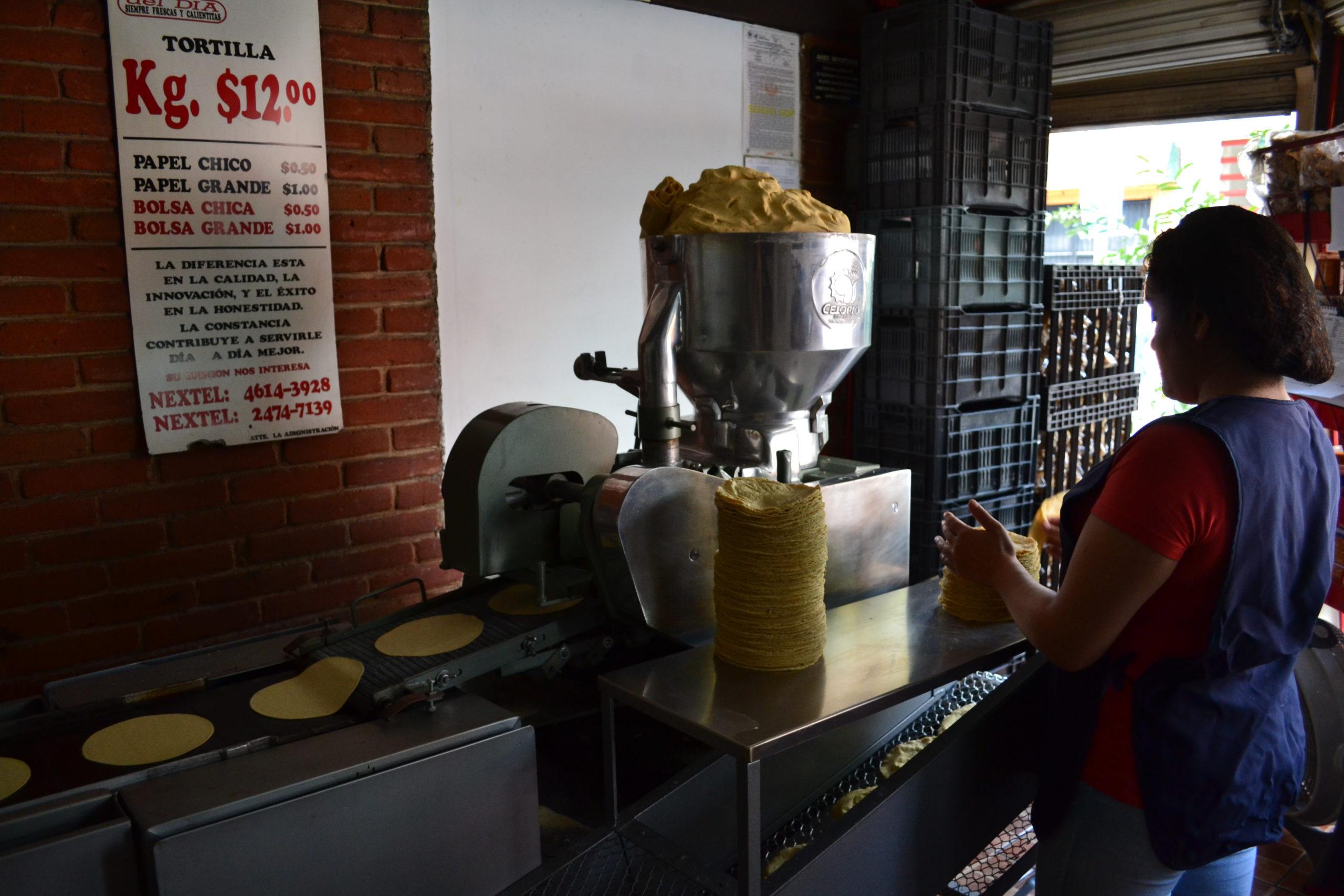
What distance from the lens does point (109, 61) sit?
2100 millimetres

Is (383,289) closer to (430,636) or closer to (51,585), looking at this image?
(51,585)

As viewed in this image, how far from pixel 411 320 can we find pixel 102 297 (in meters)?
0.72

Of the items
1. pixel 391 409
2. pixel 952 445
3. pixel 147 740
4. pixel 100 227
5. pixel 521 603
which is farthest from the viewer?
pixel 952 445

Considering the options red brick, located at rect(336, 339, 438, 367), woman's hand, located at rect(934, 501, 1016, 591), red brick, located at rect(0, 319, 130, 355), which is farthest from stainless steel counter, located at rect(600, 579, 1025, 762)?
red brick, located at rect(0, 319, 130, 355)

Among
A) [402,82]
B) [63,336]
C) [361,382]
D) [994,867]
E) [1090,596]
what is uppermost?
[402,82]

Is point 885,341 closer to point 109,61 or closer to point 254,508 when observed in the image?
point 254,508

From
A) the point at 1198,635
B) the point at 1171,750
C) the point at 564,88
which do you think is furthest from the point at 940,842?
the point at 564,88

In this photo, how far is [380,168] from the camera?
2.49 metres

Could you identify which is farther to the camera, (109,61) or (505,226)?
(505,226)

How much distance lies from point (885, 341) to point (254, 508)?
196 cm

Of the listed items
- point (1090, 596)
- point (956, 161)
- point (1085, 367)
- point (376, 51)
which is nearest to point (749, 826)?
point (1090, 596)

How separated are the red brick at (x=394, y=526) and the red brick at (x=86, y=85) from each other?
1.14 m

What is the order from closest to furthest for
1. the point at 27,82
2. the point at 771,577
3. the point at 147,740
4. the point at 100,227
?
1. the point at 147,740
2. the point at 771,577
3. the point at 27,82
4. the point at 100,227

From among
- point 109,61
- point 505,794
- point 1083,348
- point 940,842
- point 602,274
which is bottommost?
point 940,842
